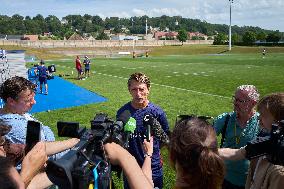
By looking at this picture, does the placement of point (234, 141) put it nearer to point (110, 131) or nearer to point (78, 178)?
point (110, 131)

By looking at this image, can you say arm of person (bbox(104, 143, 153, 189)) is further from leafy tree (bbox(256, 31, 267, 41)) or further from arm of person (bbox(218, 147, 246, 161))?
leafy tree (bbox(256, 31, 267, 41))

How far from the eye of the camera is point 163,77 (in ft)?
86.1

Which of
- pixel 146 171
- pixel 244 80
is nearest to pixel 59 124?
pixel 146 171

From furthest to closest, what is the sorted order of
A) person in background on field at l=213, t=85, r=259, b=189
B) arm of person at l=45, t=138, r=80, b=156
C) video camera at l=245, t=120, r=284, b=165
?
person in background on field at l=213, t=85, r=259, b=189 < arm of person at l=45, t=138, r=80, b=156 < video camera at l=245, t=120, r=284, b=165

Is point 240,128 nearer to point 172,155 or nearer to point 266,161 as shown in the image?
Answer: point 266,161

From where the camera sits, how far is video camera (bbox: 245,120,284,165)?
2.08 metres

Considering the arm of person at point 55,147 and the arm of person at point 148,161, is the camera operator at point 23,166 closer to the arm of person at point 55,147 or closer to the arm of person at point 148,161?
the arm of person at point 55,147

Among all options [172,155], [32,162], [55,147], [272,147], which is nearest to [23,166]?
[32,162]

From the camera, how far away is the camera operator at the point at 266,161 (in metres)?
2.76

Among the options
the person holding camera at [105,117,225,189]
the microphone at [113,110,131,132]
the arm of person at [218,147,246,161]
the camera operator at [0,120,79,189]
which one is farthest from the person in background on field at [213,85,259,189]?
the camera operator at [0,120,79,189]

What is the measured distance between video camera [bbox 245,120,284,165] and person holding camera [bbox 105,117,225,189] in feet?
0.82

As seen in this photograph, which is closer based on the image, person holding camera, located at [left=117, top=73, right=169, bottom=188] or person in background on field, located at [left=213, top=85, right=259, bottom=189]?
person in background on field, located at [left=213, top=85, right=259, bottom=189]

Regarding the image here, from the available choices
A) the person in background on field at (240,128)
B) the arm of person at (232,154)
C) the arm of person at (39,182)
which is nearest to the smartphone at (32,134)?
the arm of person at (39,182)

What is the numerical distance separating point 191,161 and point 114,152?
1.67 ft
